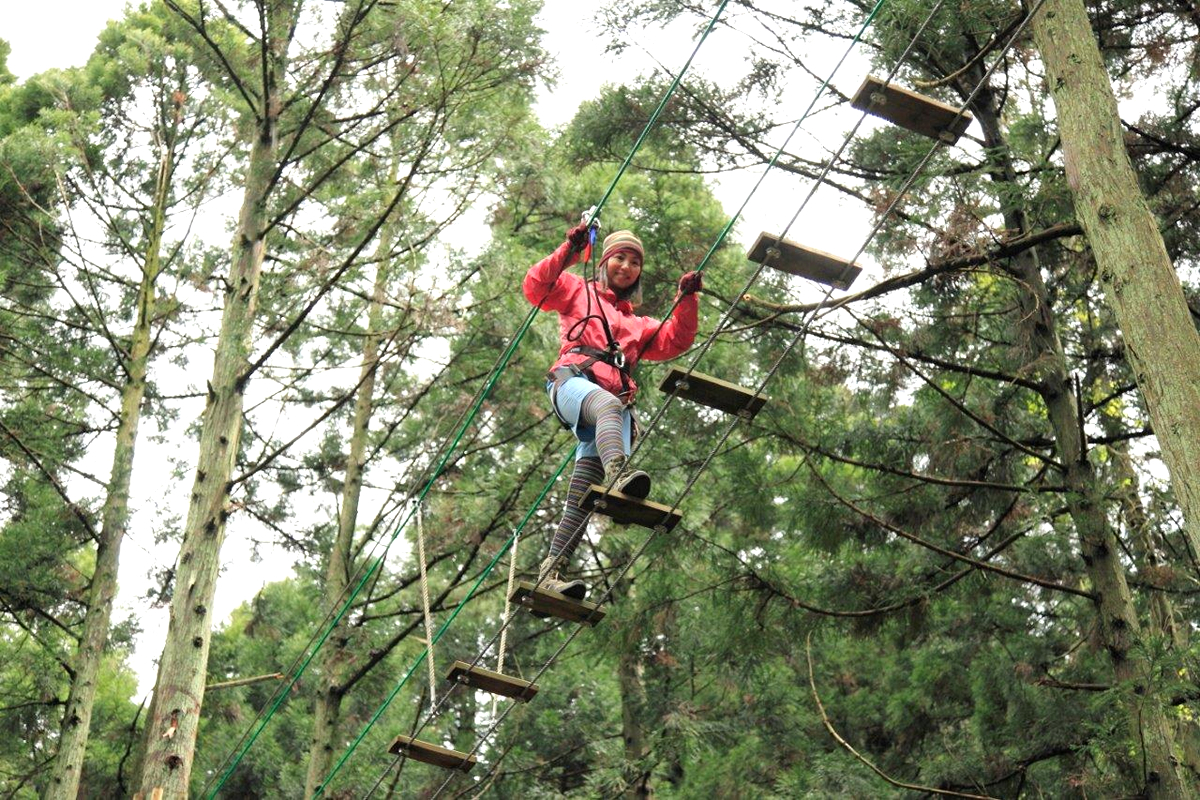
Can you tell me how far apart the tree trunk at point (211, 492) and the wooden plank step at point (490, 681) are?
223 cm

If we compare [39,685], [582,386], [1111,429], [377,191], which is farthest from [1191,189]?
[39,685]

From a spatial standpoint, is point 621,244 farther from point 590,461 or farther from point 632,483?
point 632,483

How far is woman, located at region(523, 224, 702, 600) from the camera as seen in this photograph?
5.94 m

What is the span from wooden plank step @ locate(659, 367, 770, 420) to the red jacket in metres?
0.64

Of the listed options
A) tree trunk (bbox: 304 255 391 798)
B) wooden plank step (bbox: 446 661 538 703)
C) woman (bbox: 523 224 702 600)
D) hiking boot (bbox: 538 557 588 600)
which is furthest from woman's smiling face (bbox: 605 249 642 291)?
tree trunk (bbox: 304 255 391 798)

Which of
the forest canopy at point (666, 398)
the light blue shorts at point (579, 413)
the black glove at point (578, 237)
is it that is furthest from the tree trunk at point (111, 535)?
the black glove at point (578, 237)

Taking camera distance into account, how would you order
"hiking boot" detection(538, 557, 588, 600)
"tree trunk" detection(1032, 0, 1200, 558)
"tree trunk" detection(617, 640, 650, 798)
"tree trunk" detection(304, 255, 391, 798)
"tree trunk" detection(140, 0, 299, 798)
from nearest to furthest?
"tree trunk" detection(1032, 0, 1200, 558)
"hiking boot" detection(538, 557, 588, 600)
"tree trunk" detection(140, 0, 299, 798)
"tree trunk" detection(304, 255, 391, 798)
"tree trunk" detection(617, 640, 650, 798)

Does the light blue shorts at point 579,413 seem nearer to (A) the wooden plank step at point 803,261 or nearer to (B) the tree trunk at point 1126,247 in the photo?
(A) the wooden plank step at point 803,261

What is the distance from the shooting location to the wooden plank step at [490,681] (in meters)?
6.07

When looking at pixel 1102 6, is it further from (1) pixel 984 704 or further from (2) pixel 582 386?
(1) pixel 984 704

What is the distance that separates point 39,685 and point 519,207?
591 centimetres

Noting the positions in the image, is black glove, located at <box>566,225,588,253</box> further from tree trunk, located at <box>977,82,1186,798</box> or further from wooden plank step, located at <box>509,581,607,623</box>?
tree trunk, located at <box>977,82,1186,798</box>

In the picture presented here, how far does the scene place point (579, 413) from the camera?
6.13 metres

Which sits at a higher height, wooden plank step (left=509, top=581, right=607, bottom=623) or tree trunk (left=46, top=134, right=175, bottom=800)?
tree trunk (left=46, top=134, right=175, bottom=800)
